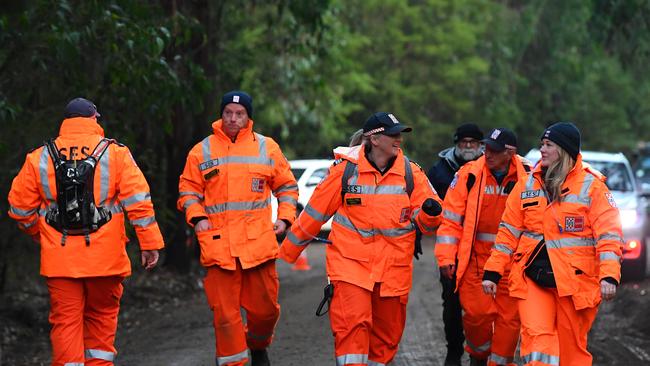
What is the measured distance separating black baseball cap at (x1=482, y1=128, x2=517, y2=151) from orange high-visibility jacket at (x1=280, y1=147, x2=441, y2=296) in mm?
803

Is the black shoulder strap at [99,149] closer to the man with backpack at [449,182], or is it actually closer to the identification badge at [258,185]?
the identification badge at [258,185]

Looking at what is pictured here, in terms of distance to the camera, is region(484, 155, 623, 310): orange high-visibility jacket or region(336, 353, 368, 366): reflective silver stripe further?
region(336, 353, 368, 366): reflective silver stripe

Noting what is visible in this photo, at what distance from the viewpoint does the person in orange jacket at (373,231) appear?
8680 mm

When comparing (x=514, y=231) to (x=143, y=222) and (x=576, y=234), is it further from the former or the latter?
(x=143, y=222)

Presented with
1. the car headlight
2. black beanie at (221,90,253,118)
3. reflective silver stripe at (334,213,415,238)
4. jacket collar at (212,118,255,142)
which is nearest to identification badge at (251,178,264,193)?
jacket collar at (212,118,255,142)

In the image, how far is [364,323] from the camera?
8633 mm

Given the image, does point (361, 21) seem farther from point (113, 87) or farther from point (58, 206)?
point (58, 206)

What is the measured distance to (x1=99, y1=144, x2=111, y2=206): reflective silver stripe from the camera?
8688mm

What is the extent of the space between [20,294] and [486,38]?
90.2ft

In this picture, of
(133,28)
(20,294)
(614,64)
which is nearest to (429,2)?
(614,64)

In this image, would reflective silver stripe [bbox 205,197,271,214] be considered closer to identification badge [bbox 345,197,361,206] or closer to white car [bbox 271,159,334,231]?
identification badge [bbox 345,197,361,206]

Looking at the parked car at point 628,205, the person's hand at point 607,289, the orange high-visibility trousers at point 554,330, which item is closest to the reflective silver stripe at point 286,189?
the orange high-visibility trousers at point 554,330

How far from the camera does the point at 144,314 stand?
1540 cm

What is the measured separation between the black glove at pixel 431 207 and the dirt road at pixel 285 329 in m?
2.69
